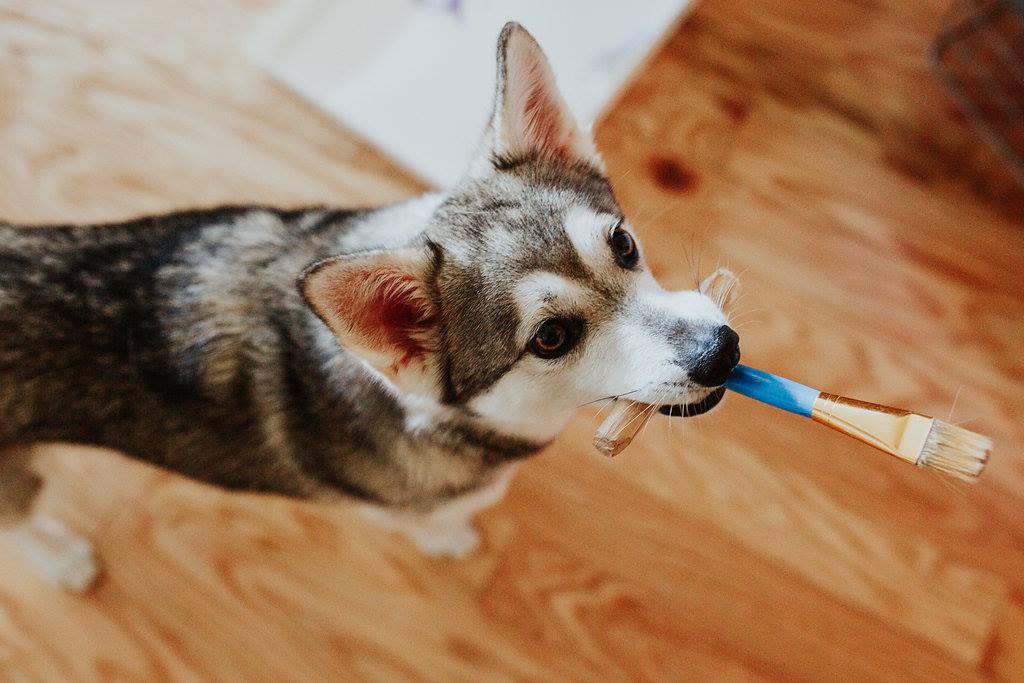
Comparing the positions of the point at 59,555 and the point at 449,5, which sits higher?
the point at 449,5

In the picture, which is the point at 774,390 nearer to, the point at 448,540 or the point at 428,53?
the point at 448,540

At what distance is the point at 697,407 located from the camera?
1131 millimetres

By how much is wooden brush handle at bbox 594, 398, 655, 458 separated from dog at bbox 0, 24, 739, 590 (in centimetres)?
4

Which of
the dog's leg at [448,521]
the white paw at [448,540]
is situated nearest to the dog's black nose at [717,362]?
the dog's leg at [448,521]

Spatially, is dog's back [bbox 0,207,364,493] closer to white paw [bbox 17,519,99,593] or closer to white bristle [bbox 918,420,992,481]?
white paw [bbox 17,519,99,593]

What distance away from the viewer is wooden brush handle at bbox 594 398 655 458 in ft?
3.70

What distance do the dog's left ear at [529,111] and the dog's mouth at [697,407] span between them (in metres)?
0.43

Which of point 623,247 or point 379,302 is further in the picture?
point 623,247

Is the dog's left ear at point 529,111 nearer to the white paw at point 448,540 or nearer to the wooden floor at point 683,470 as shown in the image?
the wooden floor at point 683,470

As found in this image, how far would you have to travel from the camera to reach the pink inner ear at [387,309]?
37.4 inches

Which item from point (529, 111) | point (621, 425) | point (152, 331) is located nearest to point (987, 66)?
point (529, 111)

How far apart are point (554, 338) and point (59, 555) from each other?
141 centimetres

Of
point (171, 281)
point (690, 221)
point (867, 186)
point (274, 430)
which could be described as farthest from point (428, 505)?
point (867, 186)

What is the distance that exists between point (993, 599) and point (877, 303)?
76 cm
